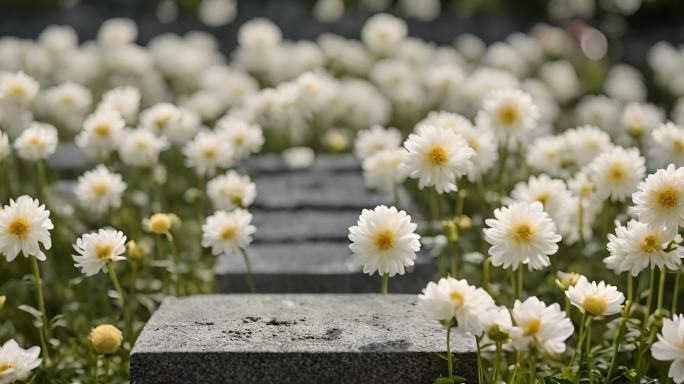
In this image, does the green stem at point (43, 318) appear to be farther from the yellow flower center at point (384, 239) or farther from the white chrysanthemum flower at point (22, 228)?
the yellow flower center at point (384, 239)

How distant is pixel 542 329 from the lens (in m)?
1.69

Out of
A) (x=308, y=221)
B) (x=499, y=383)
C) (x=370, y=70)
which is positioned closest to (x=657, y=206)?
(x=499, y=383)

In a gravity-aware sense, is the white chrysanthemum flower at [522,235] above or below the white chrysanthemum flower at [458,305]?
above

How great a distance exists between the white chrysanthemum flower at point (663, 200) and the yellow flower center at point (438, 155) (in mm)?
450

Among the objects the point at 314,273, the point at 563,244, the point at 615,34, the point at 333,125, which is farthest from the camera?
the point at 615,34

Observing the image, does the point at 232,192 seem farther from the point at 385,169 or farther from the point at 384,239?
the point at 384,239

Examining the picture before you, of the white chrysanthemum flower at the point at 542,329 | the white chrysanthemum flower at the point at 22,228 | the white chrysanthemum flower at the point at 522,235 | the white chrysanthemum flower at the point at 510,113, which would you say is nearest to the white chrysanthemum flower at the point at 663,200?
the white chrysanthemum flower at the point at 522,235

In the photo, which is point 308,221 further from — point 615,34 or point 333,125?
point 615,34

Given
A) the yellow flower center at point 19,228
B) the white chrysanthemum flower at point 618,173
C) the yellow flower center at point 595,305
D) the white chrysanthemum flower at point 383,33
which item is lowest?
the yellow flower center at point 595,305

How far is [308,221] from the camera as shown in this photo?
3.28 meters

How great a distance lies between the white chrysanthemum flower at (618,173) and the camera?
7.89 ft

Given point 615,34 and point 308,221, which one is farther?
point 615,34

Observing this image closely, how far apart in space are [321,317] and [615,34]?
6.31 metres

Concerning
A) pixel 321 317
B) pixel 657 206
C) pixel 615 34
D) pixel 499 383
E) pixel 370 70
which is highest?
pixel 615 34
